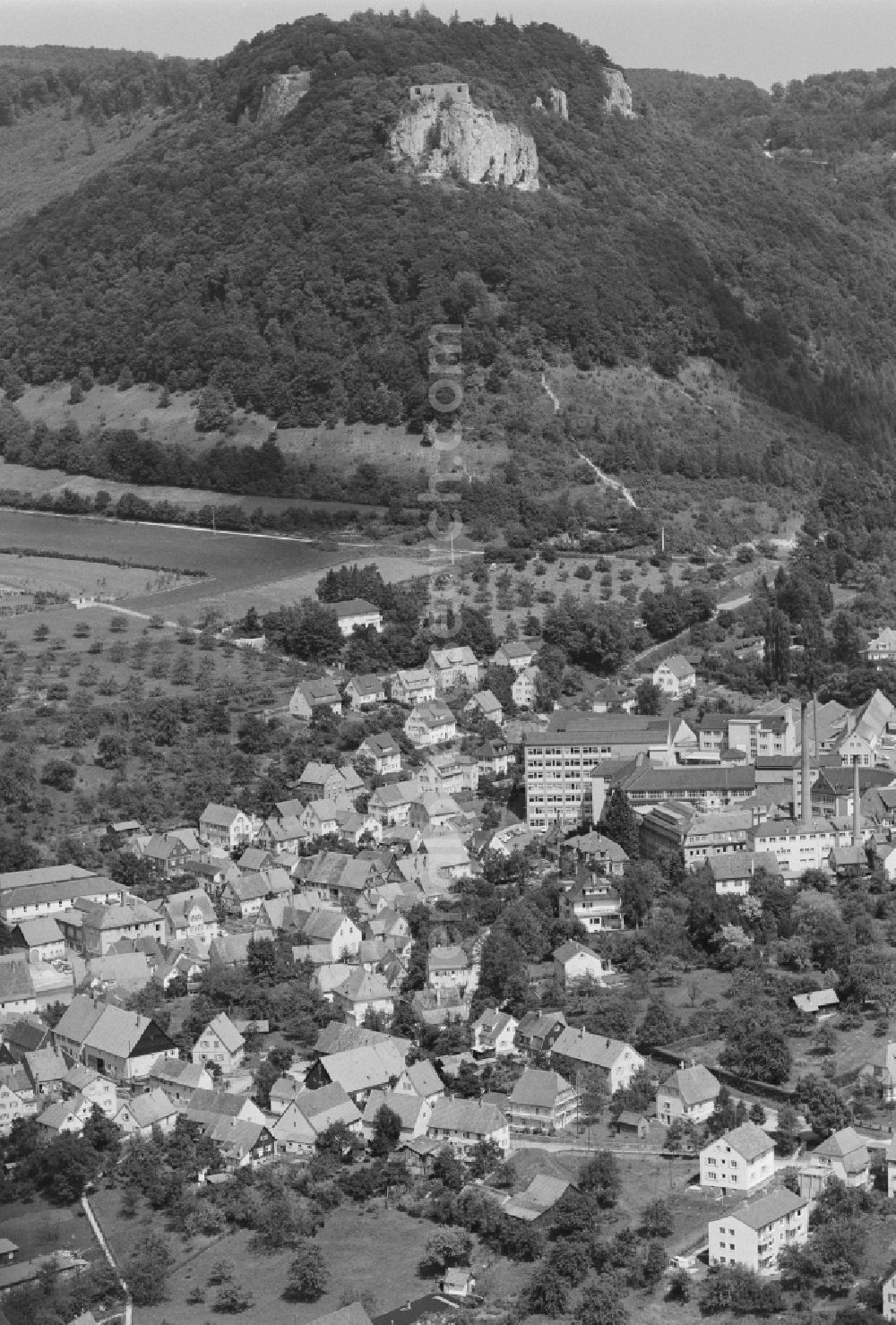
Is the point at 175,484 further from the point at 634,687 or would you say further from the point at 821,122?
the point at 821,122

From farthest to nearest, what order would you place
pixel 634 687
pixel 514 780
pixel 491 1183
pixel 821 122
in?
pixel 821 122
pixel 634 687
pixel 514 780
pixel 491 1183

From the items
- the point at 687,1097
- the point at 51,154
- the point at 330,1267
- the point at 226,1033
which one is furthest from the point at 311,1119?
the point at 51,154

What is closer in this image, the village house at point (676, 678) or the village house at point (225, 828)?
the village house at point (225, 828)

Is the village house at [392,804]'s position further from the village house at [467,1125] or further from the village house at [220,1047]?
the village house at [467,1125]

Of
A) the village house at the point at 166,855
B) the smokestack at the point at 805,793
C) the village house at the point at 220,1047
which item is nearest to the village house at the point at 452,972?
the village house at the point at 220,1047

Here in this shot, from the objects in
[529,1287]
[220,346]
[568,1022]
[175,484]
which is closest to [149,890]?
[568,1022]
